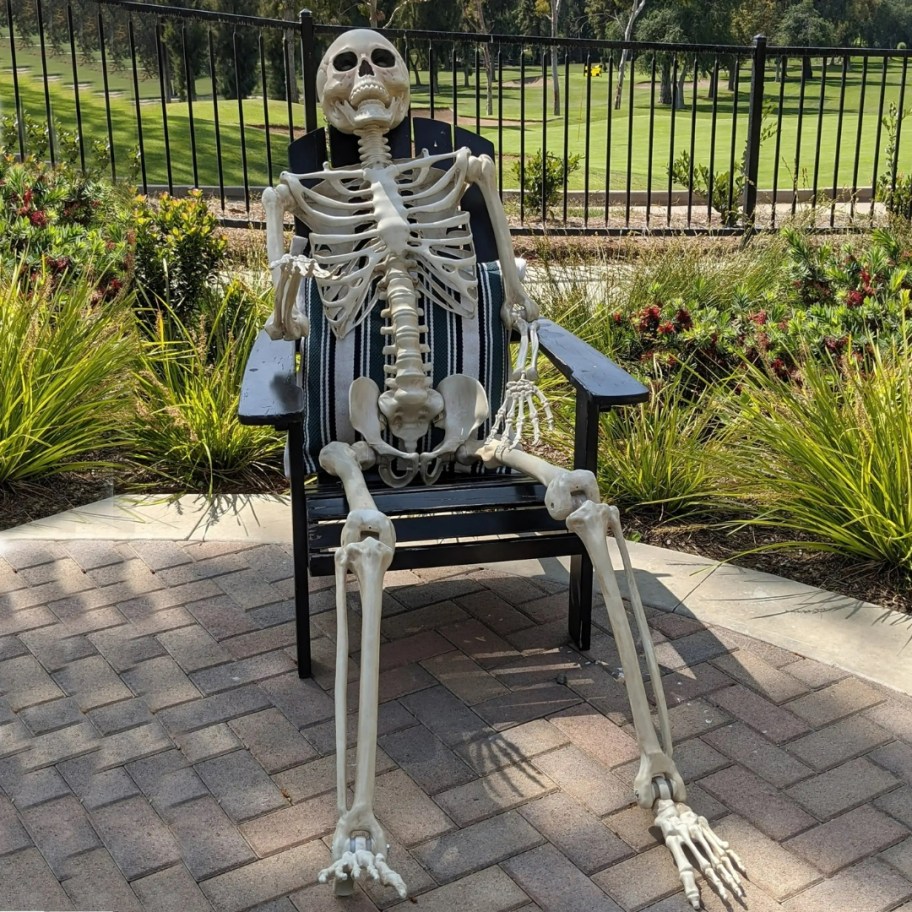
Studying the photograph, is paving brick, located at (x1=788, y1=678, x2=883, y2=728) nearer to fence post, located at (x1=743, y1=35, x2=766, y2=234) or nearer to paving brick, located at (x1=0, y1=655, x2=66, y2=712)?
paving brick, located at (x1=0, y1=655, x2=66, y2=712)

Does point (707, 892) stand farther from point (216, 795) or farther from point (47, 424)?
point (47, 424)

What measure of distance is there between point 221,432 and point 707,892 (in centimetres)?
277

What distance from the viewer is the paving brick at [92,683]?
3100 millimetres

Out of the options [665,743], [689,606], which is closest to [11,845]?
[665,743]

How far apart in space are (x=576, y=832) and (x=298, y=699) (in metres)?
0.90

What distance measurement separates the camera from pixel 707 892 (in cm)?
240

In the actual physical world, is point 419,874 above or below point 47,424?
below

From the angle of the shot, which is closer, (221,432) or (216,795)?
(216,795)

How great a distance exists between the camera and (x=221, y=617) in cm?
353

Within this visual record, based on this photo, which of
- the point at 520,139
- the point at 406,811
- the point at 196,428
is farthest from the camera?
the point at 520,139

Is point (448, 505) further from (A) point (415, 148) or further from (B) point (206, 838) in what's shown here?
(A) point (415, 148)

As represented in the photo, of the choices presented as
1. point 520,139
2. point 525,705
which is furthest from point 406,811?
point 520,139

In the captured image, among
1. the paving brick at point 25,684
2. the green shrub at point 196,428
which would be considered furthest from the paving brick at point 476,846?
the green shrub at point 196,428

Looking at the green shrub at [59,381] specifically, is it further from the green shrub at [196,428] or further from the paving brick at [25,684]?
the paving brick at [25,684]
